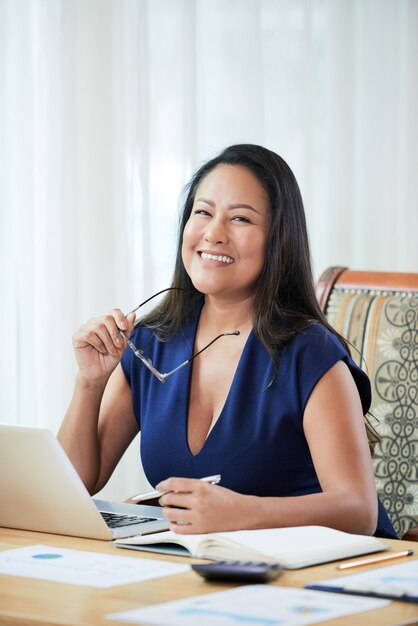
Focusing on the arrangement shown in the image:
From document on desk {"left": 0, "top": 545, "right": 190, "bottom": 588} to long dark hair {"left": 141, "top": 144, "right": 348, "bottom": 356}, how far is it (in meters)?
0.66

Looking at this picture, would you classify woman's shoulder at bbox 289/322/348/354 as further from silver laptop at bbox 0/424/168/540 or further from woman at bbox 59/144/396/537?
silver laptop at bbox 0/424/168/540

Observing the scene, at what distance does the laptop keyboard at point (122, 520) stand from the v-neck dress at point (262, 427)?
27 centimetres

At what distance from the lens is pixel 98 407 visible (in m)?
2.00

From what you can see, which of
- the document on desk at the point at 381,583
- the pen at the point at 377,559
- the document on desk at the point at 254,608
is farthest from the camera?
the pen at the point at 377,559

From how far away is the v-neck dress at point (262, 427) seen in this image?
5.99 feet

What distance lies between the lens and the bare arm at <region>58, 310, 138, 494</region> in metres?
1.92

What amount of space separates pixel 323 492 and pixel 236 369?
0.36 metres

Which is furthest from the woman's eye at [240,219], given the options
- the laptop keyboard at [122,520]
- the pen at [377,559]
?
→ the pen at [377,559]

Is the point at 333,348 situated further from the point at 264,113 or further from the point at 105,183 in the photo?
the point at 264,113

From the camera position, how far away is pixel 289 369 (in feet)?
6.04

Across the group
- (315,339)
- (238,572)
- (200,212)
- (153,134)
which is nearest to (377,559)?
(238,572)

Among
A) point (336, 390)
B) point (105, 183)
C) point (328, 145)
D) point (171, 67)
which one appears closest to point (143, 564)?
point (336, 390)

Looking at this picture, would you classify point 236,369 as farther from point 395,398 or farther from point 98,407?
point 395,398

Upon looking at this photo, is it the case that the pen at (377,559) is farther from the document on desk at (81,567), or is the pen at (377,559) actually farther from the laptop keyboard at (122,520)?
the laptop keyboard at (122,520)
